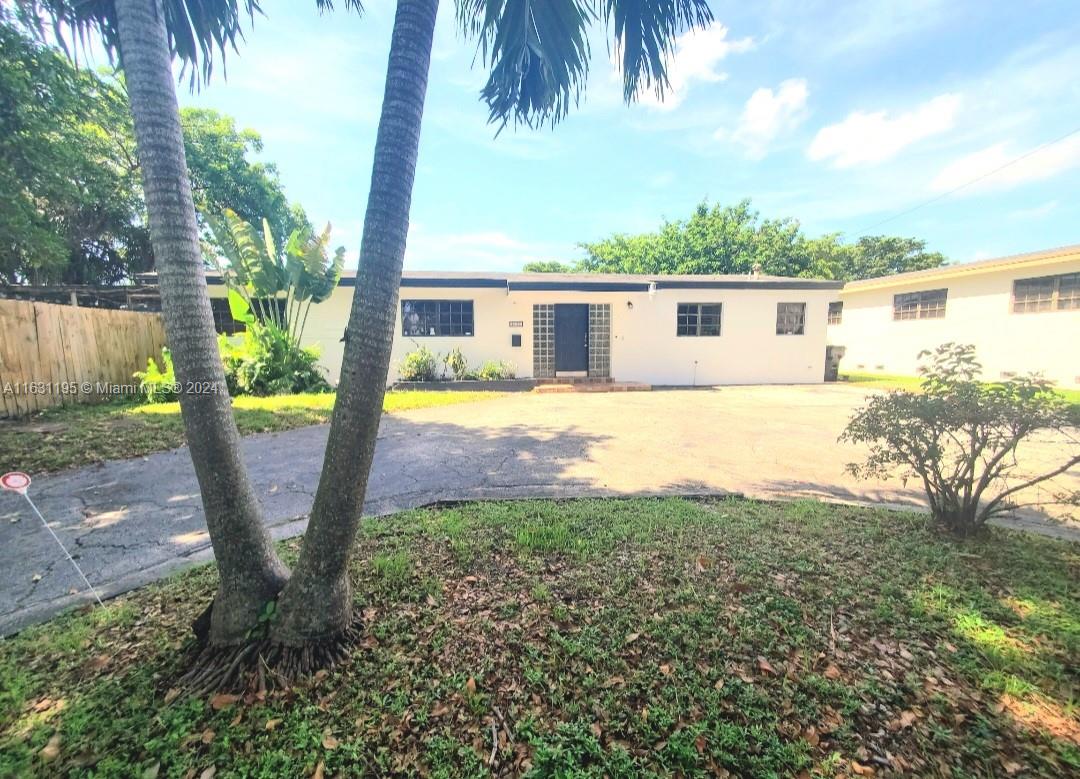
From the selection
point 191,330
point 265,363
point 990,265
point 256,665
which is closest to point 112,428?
point 265,363

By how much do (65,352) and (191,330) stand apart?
32.1ft

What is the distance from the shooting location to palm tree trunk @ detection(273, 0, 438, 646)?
6.20 ft

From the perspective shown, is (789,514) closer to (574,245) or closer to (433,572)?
(433,572)

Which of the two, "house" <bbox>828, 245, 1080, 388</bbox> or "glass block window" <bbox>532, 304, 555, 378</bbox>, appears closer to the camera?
"house" <bbox>828, 245, 1080, 388</bbox>

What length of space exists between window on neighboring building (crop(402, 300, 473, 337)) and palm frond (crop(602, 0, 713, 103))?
413 inches

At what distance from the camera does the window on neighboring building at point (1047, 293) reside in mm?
12500

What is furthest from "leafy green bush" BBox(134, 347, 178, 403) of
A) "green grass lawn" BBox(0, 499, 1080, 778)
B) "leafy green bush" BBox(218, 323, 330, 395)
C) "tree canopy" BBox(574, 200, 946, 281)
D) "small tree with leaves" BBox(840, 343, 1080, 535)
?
"tree canopy" BBox(574, 200, 946, 281)

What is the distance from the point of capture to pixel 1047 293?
13.0 m

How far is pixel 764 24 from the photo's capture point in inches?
190

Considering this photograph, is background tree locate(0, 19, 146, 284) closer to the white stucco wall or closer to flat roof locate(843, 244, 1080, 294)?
the white stucco wall

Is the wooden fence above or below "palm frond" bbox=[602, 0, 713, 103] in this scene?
below

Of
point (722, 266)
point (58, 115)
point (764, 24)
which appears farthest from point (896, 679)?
point (722, 266)

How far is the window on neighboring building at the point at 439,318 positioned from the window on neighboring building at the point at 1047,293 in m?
17.9

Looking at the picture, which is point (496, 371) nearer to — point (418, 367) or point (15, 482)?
point (418, 367)
